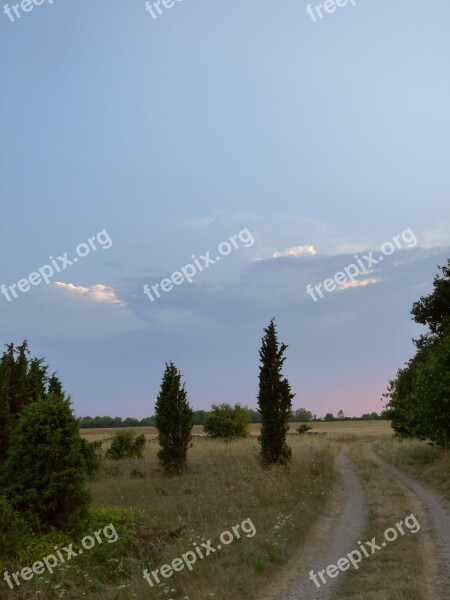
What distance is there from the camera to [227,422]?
5100cm

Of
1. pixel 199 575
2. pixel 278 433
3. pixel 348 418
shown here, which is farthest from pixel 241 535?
pixel 348 418

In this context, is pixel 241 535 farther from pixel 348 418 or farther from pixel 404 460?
pixel 348 418

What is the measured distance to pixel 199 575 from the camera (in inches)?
384

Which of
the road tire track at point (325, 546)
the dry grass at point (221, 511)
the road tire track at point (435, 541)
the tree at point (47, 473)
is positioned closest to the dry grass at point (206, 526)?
the dry grass at point (221, 511)

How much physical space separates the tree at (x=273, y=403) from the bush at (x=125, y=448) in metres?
13.2

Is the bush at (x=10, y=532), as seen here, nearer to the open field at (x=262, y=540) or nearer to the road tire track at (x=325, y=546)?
the open field at (x=262, y=540)

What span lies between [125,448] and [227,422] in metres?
17.2

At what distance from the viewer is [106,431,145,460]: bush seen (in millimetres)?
35000

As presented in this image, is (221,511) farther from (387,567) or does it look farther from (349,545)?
(387,567)

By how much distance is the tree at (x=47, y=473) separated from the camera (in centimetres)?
1184

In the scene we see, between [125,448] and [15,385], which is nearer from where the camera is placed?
[15,385]

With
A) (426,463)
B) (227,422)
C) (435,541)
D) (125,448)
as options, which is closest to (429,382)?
(426,463)

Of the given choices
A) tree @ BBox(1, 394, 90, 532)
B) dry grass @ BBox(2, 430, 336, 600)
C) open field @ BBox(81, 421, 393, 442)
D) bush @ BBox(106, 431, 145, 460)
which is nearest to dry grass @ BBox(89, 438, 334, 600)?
dry grass @ BBox(2, 430, 336, 600)

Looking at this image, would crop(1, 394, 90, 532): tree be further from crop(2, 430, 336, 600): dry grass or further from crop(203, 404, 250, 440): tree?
crop(203, 404, 250, 440): tree
